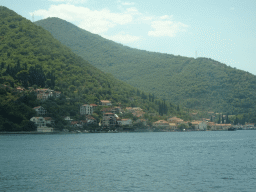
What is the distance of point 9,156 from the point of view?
174ft

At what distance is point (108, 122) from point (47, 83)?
29.8m

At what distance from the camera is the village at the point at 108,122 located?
120 m

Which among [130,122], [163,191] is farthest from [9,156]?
[130,122]

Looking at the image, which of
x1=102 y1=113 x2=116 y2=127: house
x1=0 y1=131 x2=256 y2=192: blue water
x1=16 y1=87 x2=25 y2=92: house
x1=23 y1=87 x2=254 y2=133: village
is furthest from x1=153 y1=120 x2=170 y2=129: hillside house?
x1=0 y1=131 x2=256 y2=192: blue water

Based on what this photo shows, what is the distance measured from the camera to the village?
12050cm

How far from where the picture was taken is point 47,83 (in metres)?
146

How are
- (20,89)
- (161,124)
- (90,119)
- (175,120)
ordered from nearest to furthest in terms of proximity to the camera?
(20,89), (90,119), (161,124), (175,120)

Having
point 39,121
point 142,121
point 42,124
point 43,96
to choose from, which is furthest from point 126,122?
point 39,121

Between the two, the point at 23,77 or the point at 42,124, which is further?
the point at 23,77

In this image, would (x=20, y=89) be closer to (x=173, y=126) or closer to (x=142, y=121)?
(x=142, y=121)

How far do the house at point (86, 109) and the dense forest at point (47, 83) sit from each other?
7.63 ft

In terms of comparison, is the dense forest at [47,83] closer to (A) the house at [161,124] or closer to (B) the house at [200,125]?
(B) the house at [200,125]

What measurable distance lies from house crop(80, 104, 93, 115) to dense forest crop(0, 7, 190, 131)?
2325 millimetres

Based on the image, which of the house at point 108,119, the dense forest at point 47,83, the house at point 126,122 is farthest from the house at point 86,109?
the house at point 126,122
